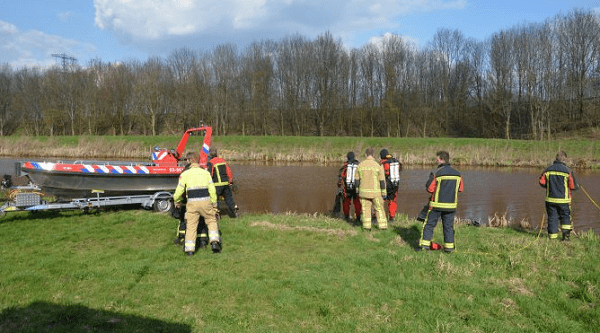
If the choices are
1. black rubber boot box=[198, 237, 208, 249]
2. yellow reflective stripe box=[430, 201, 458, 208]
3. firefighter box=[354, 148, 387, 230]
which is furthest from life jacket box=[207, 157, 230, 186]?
yellow reflective stripe box=[430, 201, 458, 208]

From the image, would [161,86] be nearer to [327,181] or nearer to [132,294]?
[327,181]

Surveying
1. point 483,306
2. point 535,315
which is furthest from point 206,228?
point 535,315

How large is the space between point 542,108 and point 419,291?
46.0 metres

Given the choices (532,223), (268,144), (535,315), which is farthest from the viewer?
(268,144)

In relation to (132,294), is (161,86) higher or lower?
higher

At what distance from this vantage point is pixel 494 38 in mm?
49188

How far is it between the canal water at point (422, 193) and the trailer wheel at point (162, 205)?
2.94m

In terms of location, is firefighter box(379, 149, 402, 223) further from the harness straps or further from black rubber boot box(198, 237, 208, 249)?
black rubber boot box(198, 237, 208, 249)

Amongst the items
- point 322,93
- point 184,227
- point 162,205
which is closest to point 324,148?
point 322,93

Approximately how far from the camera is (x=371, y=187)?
28.3ft

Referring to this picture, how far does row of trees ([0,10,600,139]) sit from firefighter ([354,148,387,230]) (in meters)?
40.3

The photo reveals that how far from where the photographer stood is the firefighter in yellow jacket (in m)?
6.98

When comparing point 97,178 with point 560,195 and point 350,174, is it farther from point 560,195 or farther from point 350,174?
point 560,195

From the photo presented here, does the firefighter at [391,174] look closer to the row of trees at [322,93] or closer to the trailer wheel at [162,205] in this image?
the trailer wheel at [162,205]
